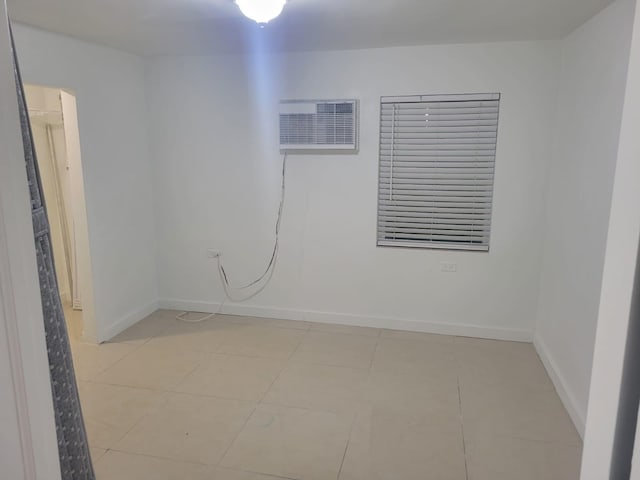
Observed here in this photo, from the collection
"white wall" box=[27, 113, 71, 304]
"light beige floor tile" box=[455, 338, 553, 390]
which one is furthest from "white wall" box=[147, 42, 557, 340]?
"white wall" box=[27, 113, 71, 304]

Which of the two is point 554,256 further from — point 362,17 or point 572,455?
point 362,17

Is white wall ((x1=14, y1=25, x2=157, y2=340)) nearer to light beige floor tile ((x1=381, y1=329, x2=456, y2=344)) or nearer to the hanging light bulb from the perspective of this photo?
the hanging light bulb

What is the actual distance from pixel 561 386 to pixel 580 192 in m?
1.28

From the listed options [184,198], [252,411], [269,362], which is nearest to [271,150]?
[184,198]

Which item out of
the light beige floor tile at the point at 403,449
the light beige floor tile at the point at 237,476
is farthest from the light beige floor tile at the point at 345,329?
the light beige floor tile at the point at 237,476

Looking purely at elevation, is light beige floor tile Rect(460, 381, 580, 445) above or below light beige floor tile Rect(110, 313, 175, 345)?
below

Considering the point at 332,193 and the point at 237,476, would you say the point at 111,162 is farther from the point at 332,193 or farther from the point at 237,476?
the point at 237,476

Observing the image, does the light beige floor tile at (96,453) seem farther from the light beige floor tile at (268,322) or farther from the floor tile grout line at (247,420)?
the light beige floor tile at (268,322)

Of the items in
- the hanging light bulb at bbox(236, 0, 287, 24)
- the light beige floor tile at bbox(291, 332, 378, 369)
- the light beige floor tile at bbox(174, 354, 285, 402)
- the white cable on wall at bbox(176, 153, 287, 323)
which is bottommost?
the light beige floor tile at bbox(174, 354, 285, 402)

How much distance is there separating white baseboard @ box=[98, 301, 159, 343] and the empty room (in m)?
0.02

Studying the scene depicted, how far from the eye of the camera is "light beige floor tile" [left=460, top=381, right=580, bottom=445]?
8.48 ft

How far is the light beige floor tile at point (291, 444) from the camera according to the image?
231 centimetres

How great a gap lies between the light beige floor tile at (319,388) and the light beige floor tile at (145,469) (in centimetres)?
72

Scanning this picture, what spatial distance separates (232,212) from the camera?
420 cm
